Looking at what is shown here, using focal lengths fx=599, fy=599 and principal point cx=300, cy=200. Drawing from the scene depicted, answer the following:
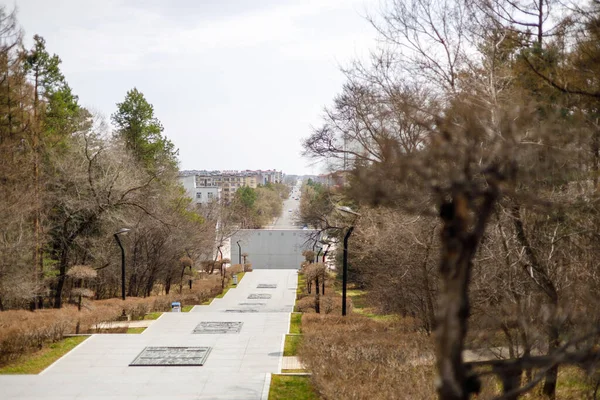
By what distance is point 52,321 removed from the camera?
→ 1401 centimetres

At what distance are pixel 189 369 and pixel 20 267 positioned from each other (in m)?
10.0

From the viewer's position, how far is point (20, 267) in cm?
1888

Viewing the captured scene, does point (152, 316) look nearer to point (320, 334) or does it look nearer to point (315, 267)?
point (315, 267)

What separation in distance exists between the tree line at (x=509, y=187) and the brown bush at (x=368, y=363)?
0.93 meters

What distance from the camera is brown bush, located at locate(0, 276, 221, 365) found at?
12414mm

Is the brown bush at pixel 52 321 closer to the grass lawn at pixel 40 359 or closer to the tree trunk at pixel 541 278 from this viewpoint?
the grass lawn at pixel 40 359

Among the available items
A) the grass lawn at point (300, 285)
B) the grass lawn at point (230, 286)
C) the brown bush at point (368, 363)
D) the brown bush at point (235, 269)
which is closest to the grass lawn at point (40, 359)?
the brown bush at point (368, 363)

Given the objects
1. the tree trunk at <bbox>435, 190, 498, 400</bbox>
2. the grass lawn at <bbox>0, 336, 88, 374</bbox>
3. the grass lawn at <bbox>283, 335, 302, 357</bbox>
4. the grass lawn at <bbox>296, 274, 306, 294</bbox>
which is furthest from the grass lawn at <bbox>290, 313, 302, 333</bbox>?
the tree trunk at <bbox>435, 190, 498, 400</bbox>

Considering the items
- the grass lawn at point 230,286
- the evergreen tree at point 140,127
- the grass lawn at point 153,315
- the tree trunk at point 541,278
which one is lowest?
the grass lawn at point 230,286

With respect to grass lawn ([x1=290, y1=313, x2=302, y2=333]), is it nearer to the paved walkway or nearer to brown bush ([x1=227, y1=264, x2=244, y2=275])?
the paved walkway

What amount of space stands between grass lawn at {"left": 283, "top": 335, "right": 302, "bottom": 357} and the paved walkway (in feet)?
0.55

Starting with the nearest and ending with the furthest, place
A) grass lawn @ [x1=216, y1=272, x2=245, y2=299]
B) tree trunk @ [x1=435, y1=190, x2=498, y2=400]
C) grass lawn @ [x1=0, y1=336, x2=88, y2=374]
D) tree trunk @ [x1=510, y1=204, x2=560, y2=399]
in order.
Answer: tree trunk @ [x1=435, y1=190, x2=498, y2=400] → tree trunk @ [x1=510, y1=204, x2=560, y2=399] → grass lawn @ [x1=0, y1=336, x2=88, y2=374] → grass lawn @ [x1=216, y1=272, x2=245, y2=299]

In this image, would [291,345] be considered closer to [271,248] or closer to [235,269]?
[235,269]

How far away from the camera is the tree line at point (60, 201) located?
18578mm
